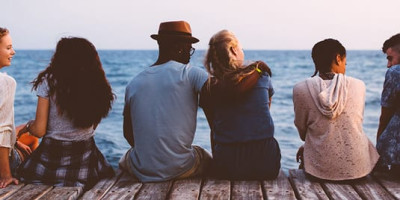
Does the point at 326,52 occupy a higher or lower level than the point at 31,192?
higher

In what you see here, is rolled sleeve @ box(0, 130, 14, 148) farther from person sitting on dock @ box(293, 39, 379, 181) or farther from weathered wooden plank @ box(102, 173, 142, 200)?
person sitting on dock @ box(293, 39, 379, 181)

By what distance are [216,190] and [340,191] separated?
89cm

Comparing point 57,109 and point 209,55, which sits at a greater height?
point 209,55

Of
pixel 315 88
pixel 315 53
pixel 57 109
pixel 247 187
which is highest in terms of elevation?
pixel 315 53

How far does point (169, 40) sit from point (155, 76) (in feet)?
1.00

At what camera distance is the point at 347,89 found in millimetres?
3859

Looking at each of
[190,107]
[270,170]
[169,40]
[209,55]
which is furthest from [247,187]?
[169,40]

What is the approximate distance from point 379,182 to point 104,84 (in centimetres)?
224

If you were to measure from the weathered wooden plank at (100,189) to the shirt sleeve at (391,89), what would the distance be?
7.31 ft

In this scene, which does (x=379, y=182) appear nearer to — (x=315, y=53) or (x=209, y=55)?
(x=315, y=53)

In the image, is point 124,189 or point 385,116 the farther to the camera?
point 385,116

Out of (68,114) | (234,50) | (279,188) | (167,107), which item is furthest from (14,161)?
(279,188)

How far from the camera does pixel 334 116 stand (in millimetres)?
3844

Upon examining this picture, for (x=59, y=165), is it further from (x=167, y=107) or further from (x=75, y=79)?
(x=167, y=107)
